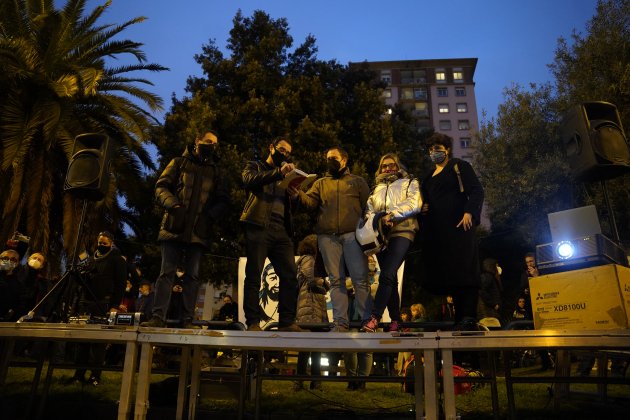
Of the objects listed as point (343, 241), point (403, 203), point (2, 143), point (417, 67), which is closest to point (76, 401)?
point (343, 241)

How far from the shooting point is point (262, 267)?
197 inches

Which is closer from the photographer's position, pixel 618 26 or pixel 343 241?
pixel 343 241

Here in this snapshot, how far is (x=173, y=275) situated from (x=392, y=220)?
219cm

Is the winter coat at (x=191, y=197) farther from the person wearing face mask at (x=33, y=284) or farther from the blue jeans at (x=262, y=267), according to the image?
the person wearing face mask at (x=33, y=284)

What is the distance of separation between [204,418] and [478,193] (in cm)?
378

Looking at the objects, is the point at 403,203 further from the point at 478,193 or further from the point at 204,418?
the point at 204,418

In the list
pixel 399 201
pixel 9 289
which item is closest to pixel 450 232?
pixel 399 201

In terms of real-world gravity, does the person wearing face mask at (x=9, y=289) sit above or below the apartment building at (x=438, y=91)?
below

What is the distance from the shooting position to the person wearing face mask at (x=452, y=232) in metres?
4.56

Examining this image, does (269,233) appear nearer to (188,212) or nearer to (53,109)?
(188,212)

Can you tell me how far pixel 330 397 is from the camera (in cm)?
641

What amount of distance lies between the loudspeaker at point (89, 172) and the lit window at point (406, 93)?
209 feet

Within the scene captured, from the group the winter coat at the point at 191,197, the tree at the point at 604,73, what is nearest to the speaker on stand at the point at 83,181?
the winter coat at the point at 191,197

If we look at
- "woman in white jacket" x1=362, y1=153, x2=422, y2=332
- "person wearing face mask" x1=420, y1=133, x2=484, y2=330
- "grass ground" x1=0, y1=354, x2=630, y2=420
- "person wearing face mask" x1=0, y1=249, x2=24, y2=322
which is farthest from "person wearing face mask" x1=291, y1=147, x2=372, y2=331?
"person wearing face mask" x1=0, y1=249, x2=24, y2=322
